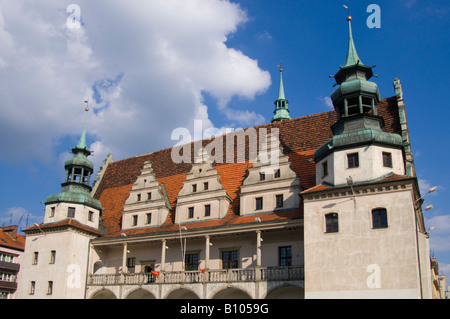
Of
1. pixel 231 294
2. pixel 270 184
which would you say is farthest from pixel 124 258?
pixel 270 184

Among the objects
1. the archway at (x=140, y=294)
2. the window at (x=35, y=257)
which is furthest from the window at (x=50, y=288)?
the archway at (x=140, y=294)

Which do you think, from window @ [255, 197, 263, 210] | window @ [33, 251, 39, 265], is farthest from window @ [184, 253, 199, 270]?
window @ [33, 251, 39, 265]

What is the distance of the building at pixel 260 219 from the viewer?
19.7 meters

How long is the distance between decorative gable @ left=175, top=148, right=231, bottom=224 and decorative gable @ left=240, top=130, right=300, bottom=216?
4.61 ft

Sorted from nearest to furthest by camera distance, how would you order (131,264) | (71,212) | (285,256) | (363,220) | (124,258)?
(363,220) < (285,256) < (124,258) < (131,264) < (71,212)

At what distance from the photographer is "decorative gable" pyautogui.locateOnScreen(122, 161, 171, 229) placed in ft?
93.8

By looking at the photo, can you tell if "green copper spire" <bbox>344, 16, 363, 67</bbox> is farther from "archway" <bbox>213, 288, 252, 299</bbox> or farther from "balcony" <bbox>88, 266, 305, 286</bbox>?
"archway" <bbox>213, 288, 252, 299</bbox>

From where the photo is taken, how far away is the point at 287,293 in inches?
900

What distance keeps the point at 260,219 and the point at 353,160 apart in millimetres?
5629

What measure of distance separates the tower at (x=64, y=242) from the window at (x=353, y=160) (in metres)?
16.2

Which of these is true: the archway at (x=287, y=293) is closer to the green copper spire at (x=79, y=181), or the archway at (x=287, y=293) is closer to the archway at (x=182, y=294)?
the archway at (x=182, y=294)

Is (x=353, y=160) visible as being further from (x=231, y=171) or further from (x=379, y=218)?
(x=231, y=171)

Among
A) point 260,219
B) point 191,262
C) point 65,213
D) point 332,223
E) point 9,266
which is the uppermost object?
point 65,213
